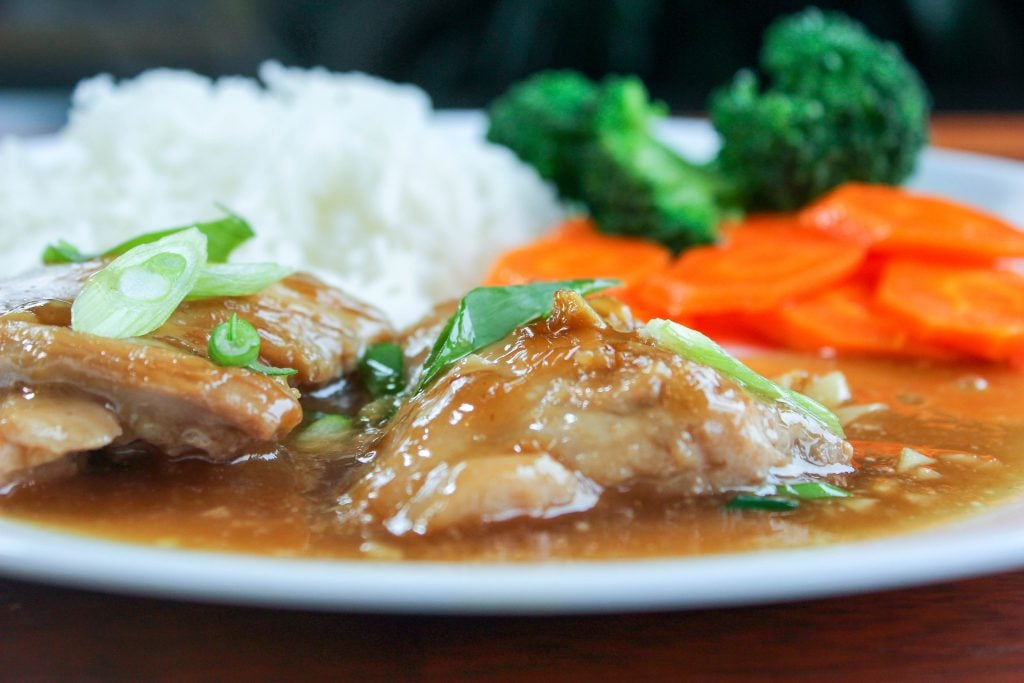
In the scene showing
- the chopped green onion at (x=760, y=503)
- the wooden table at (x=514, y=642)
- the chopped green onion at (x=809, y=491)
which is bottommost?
the wooden table at (x=514, y=642)

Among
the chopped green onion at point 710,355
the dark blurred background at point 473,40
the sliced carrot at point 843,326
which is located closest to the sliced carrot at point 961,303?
the sliced carrot at point 843,326

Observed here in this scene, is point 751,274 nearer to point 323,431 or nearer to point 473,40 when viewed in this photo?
point 323,431

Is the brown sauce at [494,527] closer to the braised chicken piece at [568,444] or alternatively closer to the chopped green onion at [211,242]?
the braised chicken piece at [568,444]

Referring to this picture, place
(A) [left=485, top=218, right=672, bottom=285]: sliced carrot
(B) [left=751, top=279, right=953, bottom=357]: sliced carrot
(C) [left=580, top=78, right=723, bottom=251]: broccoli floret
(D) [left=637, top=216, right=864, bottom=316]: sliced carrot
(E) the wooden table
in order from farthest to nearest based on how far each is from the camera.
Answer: (C) [left=580, top=78, right=723, bottom=251]: broccoli floret, (A) [left=485, top=218, right=672, bottom=285]: sliced carrot, (D) [left=637, top=216, right=864, bottom=316]: sliced carrot, (B) [left=751, top=279, right=953, bottom=357]: sliced carrot, (E) the wooden table

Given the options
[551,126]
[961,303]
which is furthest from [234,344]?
[551,126]

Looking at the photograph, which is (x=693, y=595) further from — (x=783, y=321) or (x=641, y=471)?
(x=783, y=321)

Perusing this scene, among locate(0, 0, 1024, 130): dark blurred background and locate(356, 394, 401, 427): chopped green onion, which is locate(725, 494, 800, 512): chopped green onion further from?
locate(0, 0, 1024, 130): dark blurred background

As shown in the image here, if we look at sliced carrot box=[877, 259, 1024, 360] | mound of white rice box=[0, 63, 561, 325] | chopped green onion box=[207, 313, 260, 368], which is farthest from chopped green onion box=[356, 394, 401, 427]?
sliced carrot box=[877, 259, 1024, 360]
